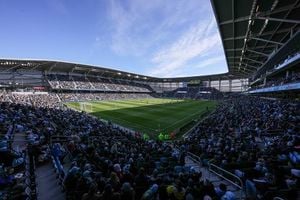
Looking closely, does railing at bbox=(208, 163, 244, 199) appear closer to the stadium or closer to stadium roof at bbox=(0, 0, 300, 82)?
the stadium

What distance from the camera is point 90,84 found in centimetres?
8312

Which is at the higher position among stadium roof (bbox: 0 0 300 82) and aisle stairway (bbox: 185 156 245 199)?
stadium roof (bbox: 0 0 300 82)

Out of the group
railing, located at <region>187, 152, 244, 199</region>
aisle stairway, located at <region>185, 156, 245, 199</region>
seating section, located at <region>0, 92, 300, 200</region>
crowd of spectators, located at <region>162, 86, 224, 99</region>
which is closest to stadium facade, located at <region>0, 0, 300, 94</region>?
seating section, located at <region>0, 92, 300, 200</region>

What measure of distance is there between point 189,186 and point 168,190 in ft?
2.32

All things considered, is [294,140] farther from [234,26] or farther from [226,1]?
[234,26]

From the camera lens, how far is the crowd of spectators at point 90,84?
72000 mm

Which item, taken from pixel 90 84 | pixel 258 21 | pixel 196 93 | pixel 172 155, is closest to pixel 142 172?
pixel 172 155

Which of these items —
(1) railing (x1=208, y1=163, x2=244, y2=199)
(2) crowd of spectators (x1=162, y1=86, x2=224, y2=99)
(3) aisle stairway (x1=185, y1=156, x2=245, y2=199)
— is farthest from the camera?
(2) crowd of spectators (x1=162, y1=86, x2=224, y2=99)

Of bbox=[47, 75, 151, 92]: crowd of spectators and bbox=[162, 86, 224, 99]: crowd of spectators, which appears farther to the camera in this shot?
bbox=[162, 86, 224, 99]: crowd of spectators

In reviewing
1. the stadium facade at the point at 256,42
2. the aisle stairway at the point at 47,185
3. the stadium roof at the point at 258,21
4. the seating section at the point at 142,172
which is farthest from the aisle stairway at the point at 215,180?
the stadium facade at the point at 256,42

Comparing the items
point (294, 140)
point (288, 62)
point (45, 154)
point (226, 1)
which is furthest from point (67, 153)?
point (288, 62)

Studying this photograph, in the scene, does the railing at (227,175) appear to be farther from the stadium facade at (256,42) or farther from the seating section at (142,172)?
the stadium facade at (256,42)

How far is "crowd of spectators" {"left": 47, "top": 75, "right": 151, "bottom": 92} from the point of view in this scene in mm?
72000

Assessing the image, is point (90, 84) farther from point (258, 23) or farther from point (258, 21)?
point (258, 21)
